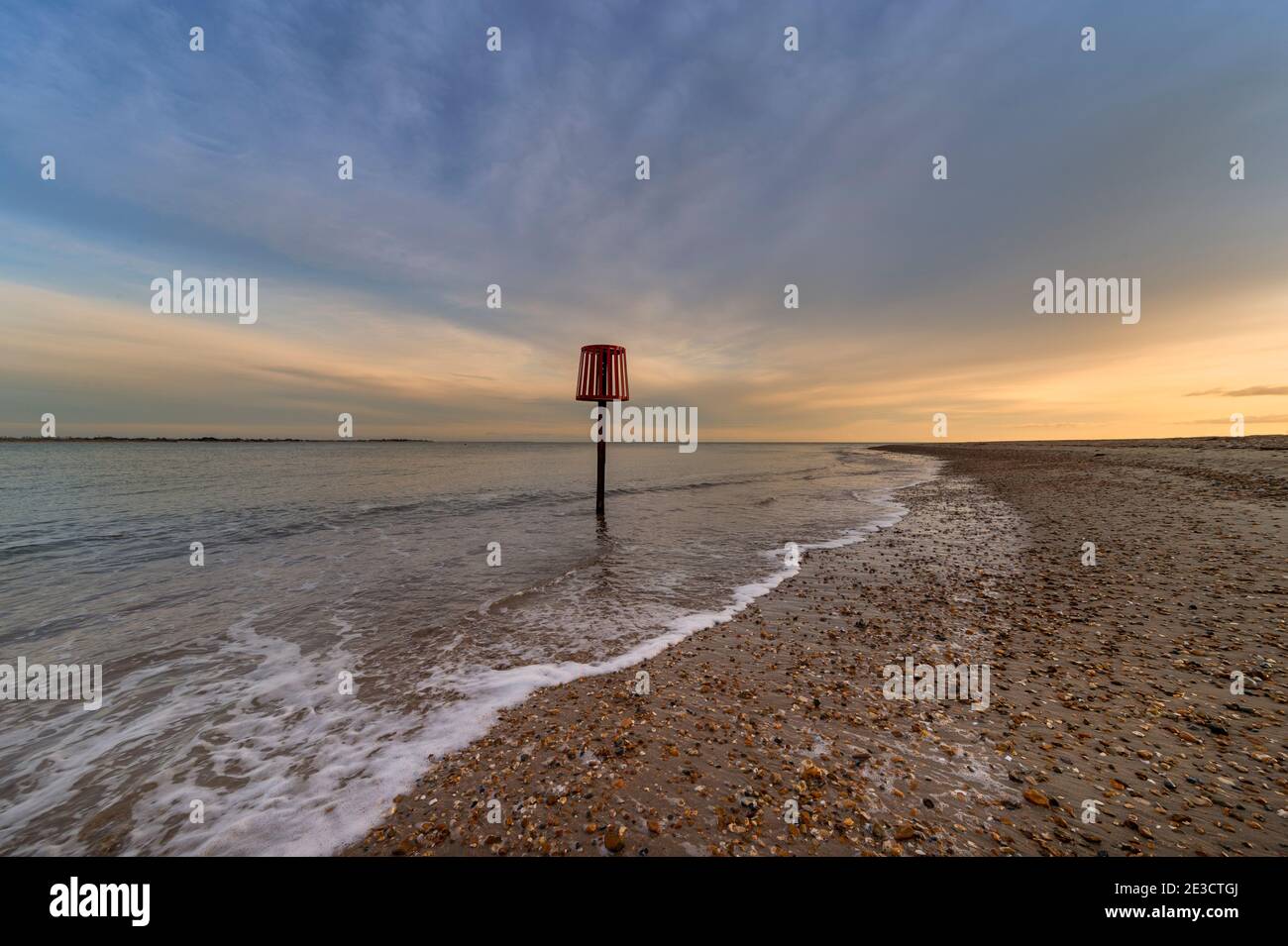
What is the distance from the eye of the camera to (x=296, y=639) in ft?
30.1

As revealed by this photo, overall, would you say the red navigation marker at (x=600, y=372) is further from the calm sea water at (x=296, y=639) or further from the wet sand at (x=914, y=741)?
the wet sand at (x=914, y=741)

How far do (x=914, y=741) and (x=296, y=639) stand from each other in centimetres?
1139

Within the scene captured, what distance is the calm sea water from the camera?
15.7ft

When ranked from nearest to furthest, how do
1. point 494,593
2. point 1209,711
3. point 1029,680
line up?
point 1209,711 → point 1029,680 → point 494,593

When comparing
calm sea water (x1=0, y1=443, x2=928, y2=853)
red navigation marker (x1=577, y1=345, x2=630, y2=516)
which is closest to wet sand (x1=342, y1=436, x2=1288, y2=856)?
calm sea water (x1=0, y1=443, x2=928, y2=853)

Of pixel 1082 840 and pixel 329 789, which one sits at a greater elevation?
pixel 1082 840

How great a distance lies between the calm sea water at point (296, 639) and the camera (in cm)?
480

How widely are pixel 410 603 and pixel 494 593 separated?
81.5 inches

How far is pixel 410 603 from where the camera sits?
439 inches

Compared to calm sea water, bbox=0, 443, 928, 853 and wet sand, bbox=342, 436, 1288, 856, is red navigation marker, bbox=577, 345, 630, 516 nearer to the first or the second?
calm sea water, bbox=0, 443, 928, 853

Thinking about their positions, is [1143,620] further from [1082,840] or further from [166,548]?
[166,548]

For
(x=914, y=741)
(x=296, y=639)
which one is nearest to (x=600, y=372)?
(x=296, y=639)
